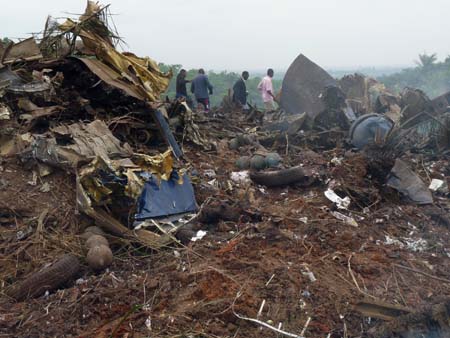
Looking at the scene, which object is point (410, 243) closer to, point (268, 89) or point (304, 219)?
point (304, 219)

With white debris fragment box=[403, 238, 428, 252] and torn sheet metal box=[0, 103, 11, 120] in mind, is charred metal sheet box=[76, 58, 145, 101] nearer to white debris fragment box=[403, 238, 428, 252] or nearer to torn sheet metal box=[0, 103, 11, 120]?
torn sheet metal box=[0, 103, 11, 120]

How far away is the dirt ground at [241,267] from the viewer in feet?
11.2

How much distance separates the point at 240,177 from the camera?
6574mm

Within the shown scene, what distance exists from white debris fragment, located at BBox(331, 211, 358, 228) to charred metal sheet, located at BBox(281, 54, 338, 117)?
4.92 meters

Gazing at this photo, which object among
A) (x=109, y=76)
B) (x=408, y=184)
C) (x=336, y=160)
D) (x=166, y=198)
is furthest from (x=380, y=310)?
(x=109, y=76)

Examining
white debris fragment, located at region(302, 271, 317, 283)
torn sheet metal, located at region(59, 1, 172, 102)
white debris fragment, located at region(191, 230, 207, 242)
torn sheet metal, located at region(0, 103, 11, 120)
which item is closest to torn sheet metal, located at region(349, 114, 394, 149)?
torn sheet metal, located at region(59, 1, 172, 102)

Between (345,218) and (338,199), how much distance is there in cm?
45

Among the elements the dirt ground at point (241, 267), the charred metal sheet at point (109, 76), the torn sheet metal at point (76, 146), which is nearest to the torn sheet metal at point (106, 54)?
the charred metal sheet at point (109, 76)

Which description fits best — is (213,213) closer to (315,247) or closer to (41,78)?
(315,247)

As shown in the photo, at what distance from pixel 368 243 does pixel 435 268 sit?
65cm

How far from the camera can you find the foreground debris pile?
3.49 metres

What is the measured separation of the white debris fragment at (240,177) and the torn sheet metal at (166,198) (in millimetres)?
1181

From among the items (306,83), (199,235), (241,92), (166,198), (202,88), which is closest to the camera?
(199,235)

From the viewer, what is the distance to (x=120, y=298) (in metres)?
3.68
